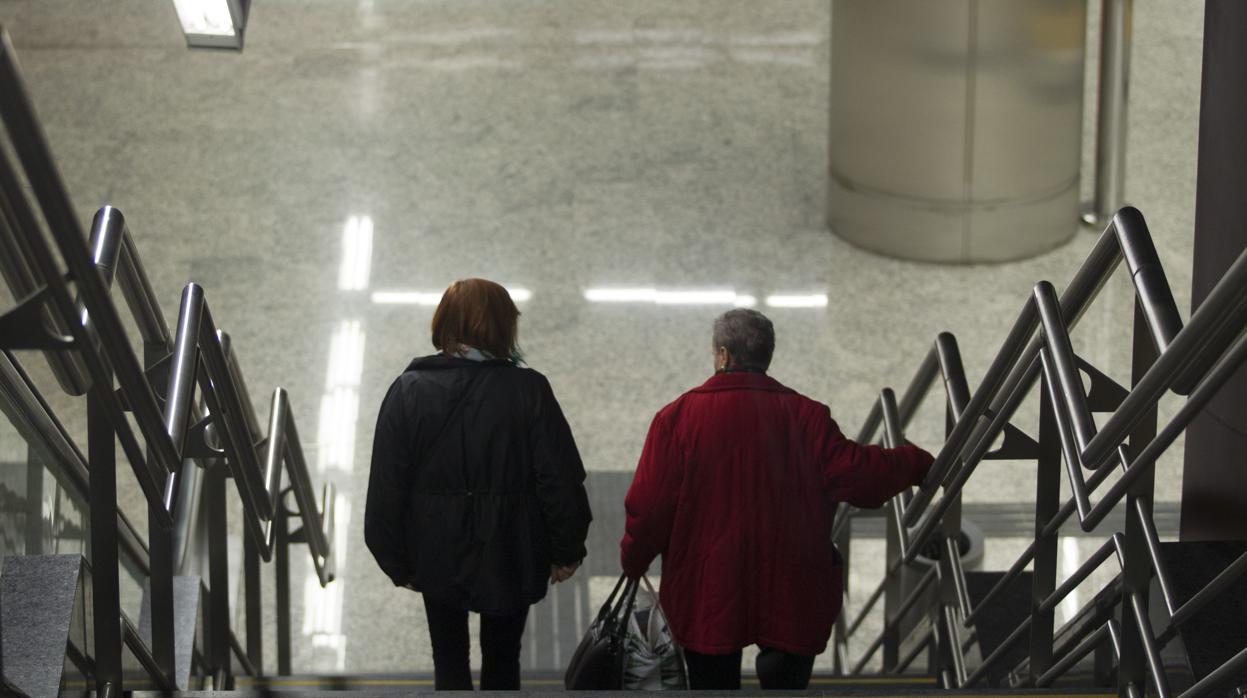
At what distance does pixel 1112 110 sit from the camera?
867cm

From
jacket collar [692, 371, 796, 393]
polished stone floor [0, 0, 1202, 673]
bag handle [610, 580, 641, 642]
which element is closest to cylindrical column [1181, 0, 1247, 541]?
jacket collar [692, 371, 796, 393]

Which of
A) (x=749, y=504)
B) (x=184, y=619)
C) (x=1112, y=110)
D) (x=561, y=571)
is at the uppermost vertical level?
(x=1112, y=110)

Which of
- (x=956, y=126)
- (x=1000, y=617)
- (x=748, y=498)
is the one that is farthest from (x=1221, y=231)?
(x=956, y=126)

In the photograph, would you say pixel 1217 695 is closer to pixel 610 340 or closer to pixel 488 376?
pixel 488 376

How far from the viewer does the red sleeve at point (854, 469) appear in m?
3.56

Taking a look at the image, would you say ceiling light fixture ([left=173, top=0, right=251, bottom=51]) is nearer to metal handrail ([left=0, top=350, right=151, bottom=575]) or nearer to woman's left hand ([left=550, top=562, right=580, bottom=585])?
metal handrail ([left=0, top=350, right=151, bottom=575])

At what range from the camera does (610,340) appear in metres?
7.76

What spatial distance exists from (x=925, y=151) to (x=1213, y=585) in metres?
5.69

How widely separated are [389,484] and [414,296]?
15.0ft

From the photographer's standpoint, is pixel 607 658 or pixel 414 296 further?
pixel 414 296

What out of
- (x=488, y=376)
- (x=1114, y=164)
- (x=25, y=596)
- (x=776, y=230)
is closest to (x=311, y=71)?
(x=776, y=230)

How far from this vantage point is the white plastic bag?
3.73 m

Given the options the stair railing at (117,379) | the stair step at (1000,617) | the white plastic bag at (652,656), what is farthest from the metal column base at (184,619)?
the stair step at (1000,617)

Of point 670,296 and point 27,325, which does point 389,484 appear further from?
point 670,296
